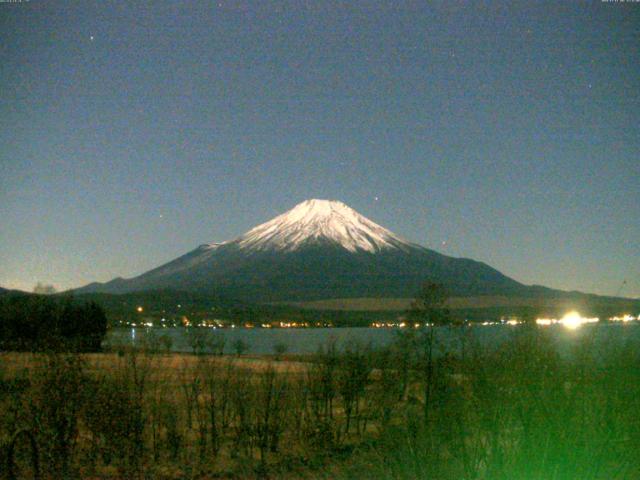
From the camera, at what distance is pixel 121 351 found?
1013 centimetres

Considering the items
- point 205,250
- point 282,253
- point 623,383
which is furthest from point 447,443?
point 205,250

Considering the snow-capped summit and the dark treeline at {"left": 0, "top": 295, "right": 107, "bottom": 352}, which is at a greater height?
the snow-capped summit

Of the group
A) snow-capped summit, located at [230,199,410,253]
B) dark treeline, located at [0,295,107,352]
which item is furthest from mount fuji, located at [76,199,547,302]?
dark treeline, located at [0,295,107,352]

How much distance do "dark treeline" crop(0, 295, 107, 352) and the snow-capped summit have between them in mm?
123276

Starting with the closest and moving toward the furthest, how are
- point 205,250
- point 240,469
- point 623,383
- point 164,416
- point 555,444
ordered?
point 555,444 → point 623,383 → point 240,469 → point 164,416 → point 205,250

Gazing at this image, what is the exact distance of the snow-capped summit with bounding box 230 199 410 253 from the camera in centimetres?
16762

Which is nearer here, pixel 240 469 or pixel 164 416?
pixel 240 469

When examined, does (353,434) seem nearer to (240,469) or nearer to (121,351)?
(240,469)

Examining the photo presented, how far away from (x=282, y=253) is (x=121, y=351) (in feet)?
512

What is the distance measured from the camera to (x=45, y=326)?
34.5 ft

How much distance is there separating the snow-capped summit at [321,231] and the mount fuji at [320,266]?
249mm

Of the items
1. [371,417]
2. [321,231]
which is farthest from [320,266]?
[371,417]

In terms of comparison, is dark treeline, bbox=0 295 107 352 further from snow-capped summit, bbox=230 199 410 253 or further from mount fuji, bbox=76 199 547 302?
snow-capped summit, bbox=230 199 410 253

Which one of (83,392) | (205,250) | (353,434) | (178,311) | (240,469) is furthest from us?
(205,250)
